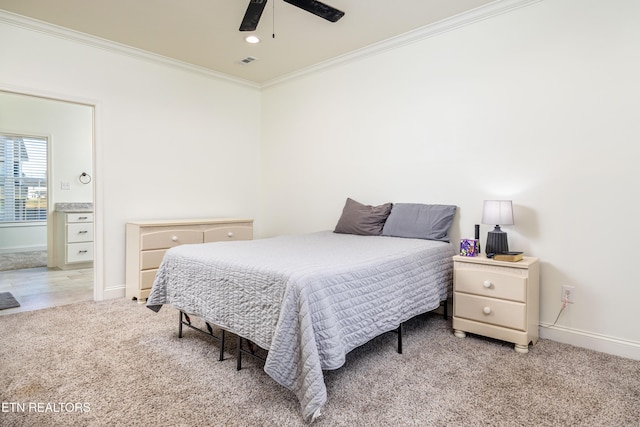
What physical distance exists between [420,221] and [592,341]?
141 cm

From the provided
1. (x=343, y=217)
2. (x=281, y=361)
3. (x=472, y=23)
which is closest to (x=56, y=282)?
(x=343, y=217)

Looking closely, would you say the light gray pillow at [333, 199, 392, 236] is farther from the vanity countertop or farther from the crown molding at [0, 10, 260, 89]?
the vanity countertop

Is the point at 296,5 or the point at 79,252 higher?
the point at 296,5

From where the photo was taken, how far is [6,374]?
1.98 meters

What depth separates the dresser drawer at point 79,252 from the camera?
503cm

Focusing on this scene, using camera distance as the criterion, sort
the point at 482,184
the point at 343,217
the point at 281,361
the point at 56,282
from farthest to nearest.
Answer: the point at 56,282, the point at 343,217, the point at 482,184, the point at 281,361

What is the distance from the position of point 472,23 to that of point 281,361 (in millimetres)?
2961

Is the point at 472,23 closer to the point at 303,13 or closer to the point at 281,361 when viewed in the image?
the point at 303,13

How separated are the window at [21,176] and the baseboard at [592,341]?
7.20 meters

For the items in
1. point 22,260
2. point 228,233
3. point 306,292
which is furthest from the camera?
point 22,260

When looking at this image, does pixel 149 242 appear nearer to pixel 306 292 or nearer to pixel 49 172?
pixel 306 292

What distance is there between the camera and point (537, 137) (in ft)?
8.59

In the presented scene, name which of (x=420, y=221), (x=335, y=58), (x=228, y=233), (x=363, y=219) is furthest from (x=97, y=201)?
(x=420, y=221)

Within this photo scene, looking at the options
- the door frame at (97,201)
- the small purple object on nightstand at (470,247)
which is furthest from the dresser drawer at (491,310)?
the door frame at (97,201)
